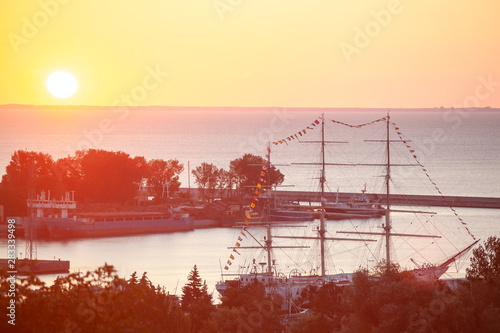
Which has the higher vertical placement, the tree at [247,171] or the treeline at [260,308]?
the tree at [247,171]

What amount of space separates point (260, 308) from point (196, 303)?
3224 millimetres

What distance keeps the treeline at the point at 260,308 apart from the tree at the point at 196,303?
0.04 m

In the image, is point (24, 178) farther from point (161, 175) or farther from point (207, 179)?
point (207, 179)

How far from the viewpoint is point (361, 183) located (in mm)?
77250

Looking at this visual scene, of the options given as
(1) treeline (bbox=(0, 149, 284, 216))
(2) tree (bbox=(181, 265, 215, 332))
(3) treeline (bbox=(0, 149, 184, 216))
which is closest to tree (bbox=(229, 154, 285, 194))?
(1) treeline (bbox=(0, 149, 284, 216))

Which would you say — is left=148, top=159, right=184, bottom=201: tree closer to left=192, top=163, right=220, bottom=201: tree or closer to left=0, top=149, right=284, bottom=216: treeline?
left=0, top=149, right=284, bottom=216: treeline

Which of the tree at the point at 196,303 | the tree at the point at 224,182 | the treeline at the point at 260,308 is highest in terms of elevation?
the tree at the point at 224,182

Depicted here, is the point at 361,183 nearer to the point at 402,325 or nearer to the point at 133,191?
the point at 133,191

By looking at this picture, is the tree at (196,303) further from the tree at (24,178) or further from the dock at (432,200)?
the dock at (432,200)

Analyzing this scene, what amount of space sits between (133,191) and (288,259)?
21576 millimetres

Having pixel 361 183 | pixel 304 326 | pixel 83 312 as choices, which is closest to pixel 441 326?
pixel 304 326

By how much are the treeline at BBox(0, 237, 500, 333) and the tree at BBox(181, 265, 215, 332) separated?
0.04 meters

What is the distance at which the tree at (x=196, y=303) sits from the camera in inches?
914

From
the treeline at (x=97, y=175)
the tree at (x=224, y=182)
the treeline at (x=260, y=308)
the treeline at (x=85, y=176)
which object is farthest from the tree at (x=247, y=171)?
the treeline at (x=260, y=308)
